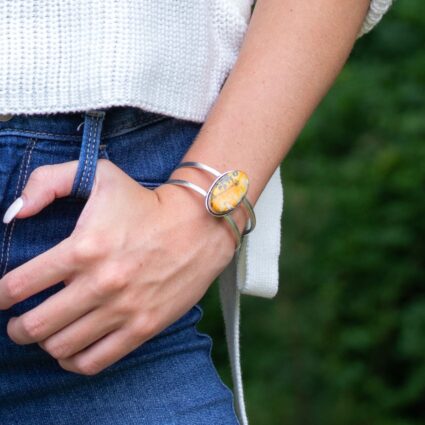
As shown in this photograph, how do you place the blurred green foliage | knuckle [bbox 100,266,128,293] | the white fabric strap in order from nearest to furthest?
knuckle [bbox 100,266,128,293] < the white fabric strap < the blurred green foliage

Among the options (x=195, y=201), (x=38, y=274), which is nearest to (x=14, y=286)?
(x=38, y=274)

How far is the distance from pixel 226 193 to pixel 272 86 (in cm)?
16

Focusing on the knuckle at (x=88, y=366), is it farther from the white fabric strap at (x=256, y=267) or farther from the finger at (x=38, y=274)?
the white fabric strap at (x=256, y=267)

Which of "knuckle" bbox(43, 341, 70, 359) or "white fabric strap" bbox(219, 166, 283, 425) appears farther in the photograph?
"white fabric strap" bbox(219, 166, 283, 425)

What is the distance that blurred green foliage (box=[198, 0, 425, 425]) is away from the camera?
2955 millimetres

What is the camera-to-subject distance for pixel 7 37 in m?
1.16

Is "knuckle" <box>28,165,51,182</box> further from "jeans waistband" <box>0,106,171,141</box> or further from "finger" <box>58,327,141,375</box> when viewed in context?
"finger" <box>58,327,141,375</box>

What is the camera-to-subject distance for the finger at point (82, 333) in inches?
44.1

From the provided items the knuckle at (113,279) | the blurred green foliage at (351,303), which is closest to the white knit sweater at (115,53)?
the knuckle at (113,279)

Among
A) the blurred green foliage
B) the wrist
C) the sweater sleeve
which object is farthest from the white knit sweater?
the blurred green foliage

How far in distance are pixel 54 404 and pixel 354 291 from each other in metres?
2.00

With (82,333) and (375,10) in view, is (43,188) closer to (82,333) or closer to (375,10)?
(82,333)

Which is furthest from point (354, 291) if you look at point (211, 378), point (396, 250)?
point (211, 378)

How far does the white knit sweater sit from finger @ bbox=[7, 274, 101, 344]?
0.76 ft
